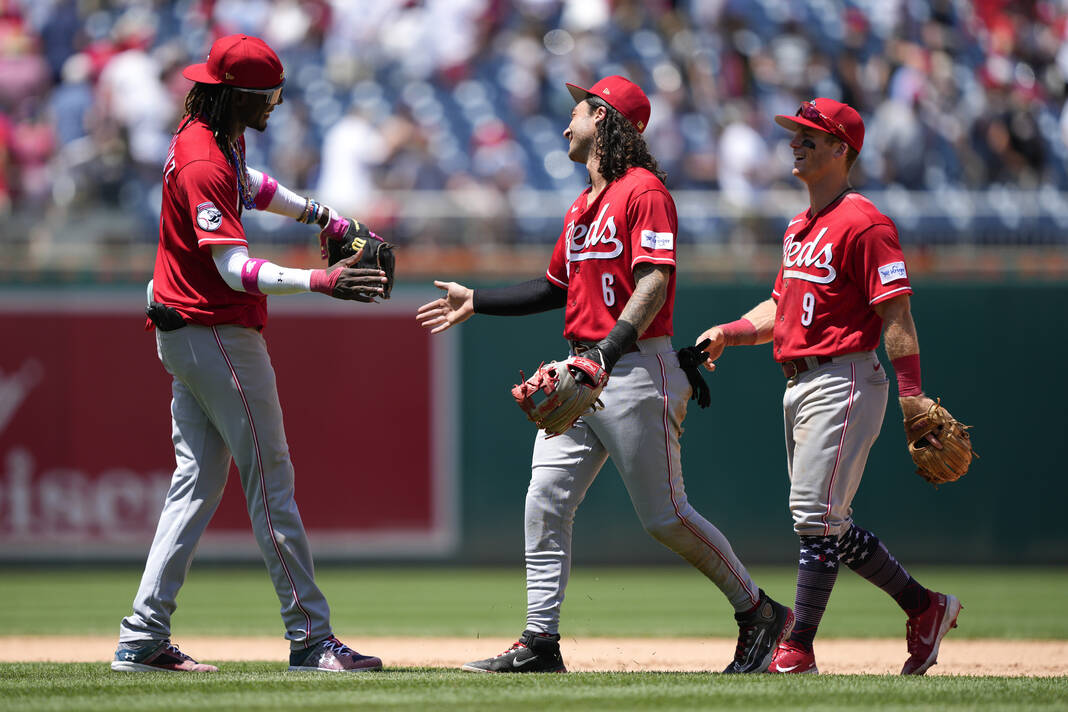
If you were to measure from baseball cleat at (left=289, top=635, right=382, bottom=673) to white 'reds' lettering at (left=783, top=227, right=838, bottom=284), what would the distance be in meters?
2.15

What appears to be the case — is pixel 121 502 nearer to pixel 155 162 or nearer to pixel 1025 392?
pixel 155 162

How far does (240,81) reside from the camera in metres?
5.00

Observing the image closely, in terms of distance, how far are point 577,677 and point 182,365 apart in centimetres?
181

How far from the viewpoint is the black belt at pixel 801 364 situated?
5.18 meters

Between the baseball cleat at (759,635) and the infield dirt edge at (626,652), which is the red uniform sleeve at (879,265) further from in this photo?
the infield dirt edge at (626,652)

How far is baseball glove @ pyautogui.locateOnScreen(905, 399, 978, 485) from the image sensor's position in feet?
16.8

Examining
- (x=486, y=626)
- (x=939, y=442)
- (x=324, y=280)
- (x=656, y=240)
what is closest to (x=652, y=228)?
(x=656, y=240)

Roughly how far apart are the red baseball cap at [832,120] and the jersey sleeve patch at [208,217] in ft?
6.93

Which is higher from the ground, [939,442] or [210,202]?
[210,202]

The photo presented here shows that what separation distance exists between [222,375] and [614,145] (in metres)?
1.69

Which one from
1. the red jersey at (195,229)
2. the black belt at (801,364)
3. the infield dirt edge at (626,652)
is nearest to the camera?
the red jersey at (195,229)

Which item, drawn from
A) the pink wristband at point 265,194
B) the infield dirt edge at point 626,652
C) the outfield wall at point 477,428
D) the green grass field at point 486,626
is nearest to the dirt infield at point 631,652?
the infield dirt edge at point 626,652

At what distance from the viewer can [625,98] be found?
5250 millimetres

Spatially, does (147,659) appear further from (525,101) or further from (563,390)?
(525,101)
